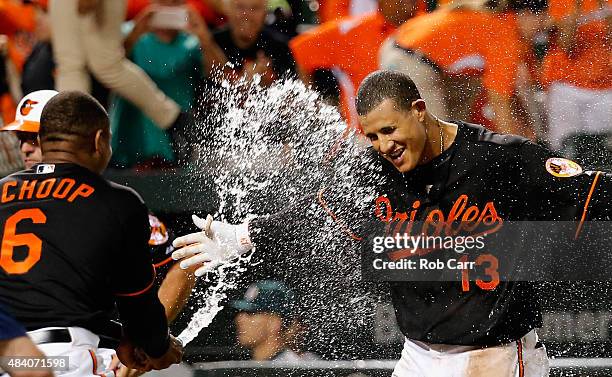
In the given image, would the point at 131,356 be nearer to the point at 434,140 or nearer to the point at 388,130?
the point at 388,130

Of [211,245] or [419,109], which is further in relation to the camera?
[211,245]

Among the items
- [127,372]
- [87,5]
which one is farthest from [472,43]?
[127,372]

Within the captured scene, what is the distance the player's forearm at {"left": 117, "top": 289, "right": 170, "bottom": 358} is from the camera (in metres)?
4.27

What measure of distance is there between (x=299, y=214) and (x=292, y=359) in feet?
6.03

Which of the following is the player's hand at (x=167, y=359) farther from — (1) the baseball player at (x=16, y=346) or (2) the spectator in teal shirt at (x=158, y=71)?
(2) the spectator in teal shirt at (x=158, y=71)

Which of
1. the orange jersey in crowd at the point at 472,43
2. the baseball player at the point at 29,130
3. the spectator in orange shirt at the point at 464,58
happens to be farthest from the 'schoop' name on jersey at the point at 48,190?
the orange jersey in crowd at the point at 472,43

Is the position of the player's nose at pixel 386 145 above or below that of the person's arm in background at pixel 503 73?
above

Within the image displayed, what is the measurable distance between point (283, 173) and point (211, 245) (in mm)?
2187

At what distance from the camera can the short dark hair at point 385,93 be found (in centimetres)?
474

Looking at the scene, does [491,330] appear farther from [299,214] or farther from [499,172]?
[299,214]

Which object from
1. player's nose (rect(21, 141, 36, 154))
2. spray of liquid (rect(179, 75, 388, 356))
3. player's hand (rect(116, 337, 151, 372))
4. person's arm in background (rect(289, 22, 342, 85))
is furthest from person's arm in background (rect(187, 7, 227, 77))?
player's hand (rect(116, 337, 151, 372))

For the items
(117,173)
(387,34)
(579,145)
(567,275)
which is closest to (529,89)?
(579,145)

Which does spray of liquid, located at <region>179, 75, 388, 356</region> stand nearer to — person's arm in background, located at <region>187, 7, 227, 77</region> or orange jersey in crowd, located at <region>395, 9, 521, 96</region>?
person's arm in background, located at <region>187, 7, 227, 77</region>

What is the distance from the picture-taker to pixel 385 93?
4762 mm
